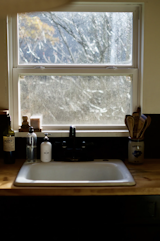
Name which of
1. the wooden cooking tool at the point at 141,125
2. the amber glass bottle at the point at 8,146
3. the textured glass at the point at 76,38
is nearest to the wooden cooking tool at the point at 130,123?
the wooden cooking tool at the point at 141,125

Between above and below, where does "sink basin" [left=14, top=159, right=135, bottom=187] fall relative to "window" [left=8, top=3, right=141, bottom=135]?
below

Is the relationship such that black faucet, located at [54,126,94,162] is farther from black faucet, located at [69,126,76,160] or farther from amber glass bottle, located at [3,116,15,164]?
amber glass bottle, located at [3,116,15,164]

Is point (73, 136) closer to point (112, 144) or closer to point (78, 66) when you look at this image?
point (112, 144)

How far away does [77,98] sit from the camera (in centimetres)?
261

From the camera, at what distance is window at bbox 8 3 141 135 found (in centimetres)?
253

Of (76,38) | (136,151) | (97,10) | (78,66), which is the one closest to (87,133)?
(136,151)

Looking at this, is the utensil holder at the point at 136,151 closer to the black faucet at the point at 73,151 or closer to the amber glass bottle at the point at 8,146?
the black faucet at the point at 73,151

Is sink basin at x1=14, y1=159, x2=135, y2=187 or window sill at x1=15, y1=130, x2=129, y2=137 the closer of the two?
sink basin at x1=14, y1=159, x2=135, y2=187

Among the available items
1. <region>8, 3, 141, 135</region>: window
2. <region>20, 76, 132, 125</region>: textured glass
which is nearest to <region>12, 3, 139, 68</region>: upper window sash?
<region>8, 3, 141, 135</region>: window

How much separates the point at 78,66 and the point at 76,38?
0.76ft
